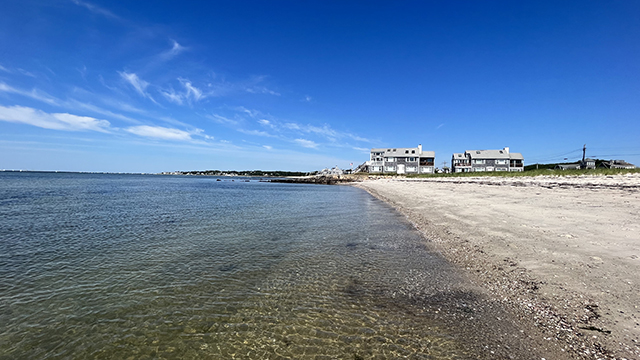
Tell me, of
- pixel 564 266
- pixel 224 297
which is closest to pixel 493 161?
pixel 564 266

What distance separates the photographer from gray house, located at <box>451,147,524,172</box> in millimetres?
81062

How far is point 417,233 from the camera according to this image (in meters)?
12.9

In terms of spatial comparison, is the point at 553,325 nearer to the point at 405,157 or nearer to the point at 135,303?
→ the point at 135,303

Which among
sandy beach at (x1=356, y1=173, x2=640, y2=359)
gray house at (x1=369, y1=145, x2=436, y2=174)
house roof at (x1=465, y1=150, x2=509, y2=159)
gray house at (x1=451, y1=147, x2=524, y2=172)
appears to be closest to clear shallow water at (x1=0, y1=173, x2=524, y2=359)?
sandy beach at (x1=356, y1=173, x2=640, y2=359)

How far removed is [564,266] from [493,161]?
89166 millimetres

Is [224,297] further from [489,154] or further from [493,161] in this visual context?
[489,154]

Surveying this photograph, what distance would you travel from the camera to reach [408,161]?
8969 centimetres

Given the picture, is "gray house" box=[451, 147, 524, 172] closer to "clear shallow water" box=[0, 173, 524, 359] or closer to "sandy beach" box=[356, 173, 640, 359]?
"sandy beach" box=[356, 173, 640, 359]

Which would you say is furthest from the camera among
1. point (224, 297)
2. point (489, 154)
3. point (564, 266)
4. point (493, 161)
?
point (489, 154)

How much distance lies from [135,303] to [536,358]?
7.79 m

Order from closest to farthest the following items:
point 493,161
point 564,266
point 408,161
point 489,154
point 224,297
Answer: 1. point 224,297
2. point 564,266
3. point 493,161
4. point 489,154
5. point 408,161

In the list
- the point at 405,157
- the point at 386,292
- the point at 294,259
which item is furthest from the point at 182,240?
the point at 405,157

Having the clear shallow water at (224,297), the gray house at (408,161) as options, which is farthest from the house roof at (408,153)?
the clear shallow water at (224,297)

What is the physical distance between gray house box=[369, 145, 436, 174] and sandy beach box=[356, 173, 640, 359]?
7672 centimetres
